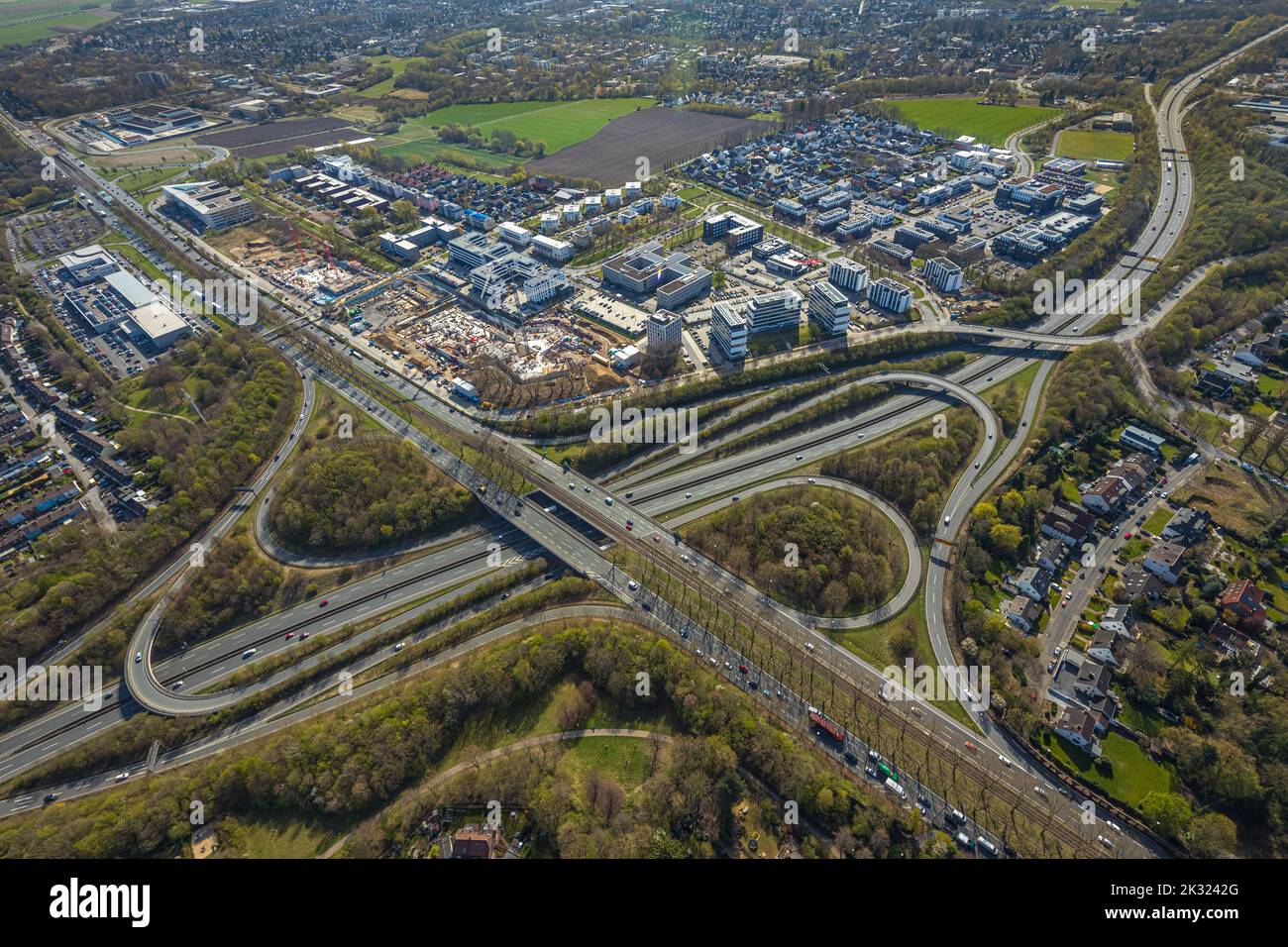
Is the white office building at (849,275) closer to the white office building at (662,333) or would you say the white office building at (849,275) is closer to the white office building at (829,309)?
the white office building at (829,309)

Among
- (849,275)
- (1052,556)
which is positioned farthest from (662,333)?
(1052,556)

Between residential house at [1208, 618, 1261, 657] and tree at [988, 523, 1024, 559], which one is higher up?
tree at [988, 523, 1024, 559]

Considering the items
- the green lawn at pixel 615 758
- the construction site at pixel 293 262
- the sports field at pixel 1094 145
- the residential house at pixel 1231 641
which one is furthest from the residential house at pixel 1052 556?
the sports field at pixel 1094 145

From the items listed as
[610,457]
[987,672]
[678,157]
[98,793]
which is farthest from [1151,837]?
[678,157]

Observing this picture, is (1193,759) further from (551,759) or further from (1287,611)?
(551,759)

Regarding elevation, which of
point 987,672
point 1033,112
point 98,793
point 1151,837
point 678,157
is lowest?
point 98,793

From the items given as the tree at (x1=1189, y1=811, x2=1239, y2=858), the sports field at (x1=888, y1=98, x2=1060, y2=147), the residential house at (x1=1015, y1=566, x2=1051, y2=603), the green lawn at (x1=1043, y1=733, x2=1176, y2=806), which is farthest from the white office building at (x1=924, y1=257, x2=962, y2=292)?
the tree at (x1=1189, y1=811, x2=1239, y2=858)

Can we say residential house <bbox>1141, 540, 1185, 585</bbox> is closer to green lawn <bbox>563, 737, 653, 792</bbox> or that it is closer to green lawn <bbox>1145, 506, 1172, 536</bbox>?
green lawn <bbox>1145, 506, 1172, 536</bbox>
